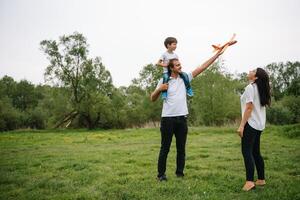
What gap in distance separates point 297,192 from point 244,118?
5.81 ft

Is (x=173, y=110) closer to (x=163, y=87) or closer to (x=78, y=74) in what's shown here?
(x=163, y=87)

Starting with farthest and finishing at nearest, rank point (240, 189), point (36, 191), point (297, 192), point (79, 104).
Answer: point (79, 104) < point (36, 191) < point (240, 189) < point (297, 192)

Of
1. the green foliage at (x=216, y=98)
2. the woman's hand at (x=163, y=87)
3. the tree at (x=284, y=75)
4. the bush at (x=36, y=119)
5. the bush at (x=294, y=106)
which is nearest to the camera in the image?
the woman's hand at (x=163, y=87)

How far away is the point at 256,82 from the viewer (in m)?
6.43

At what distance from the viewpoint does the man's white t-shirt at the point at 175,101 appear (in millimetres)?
7031

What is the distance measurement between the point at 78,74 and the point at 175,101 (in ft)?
160

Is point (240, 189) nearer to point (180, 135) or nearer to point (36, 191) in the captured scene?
point (180, 135)

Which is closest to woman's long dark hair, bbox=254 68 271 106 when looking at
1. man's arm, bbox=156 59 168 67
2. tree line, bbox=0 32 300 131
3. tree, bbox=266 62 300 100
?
man's arm, bbox=156 59 168 67

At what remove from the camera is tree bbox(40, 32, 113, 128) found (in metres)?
51.8

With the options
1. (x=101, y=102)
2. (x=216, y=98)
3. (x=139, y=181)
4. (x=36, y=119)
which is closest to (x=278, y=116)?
(x=216, y=98)

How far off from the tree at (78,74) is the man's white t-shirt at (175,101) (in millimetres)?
44558

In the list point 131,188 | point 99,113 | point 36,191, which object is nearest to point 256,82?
point 131,188

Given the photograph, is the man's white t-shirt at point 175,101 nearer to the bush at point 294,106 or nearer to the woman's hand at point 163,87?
the woman's hand at point 163,87

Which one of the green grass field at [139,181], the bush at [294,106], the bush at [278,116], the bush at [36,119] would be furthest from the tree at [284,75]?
the green grass field at [139,181]
